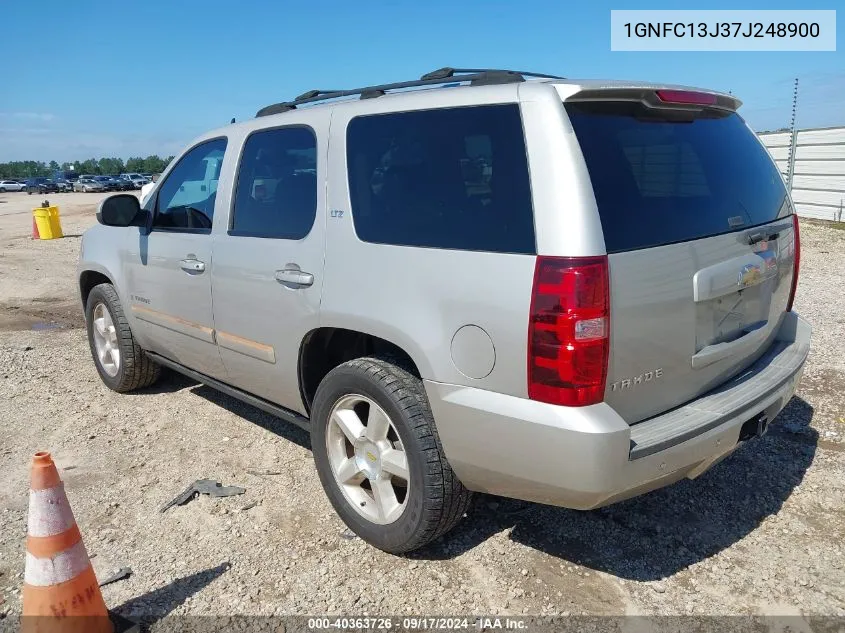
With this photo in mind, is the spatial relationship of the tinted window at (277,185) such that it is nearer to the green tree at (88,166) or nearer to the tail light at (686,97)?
the tail light at (686,97)

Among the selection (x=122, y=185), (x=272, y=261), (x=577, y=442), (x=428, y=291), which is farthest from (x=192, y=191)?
(x=122, y=185)

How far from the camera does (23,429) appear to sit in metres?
4.56

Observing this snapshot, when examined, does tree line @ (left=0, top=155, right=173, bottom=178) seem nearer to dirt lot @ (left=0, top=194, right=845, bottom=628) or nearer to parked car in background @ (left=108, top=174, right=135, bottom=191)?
parked car in background @ (left=108, top=174, right=135, bottom=191)

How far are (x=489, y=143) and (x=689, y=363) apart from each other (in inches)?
44.9

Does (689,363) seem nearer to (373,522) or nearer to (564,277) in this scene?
(564,277)

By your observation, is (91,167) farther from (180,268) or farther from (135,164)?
(180,268)

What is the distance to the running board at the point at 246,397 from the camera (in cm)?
346

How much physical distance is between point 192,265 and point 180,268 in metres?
0.18

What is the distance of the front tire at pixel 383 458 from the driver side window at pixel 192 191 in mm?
1491

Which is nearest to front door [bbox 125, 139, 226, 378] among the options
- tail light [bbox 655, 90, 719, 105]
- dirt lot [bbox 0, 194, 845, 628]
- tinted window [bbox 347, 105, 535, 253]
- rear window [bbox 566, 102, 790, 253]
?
dirt lot [bbox 0, 194, 845, 628]

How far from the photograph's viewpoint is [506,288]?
233cm

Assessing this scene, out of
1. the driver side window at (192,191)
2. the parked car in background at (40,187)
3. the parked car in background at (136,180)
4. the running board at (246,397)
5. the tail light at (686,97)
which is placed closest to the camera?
the tail light at (686,97)

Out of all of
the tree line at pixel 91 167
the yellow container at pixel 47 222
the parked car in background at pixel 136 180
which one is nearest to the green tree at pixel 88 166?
the tree line at pixel 91 167

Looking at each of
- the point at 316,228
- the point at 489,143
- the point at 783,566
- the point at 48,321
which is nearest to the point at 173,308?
the point at 316,228
